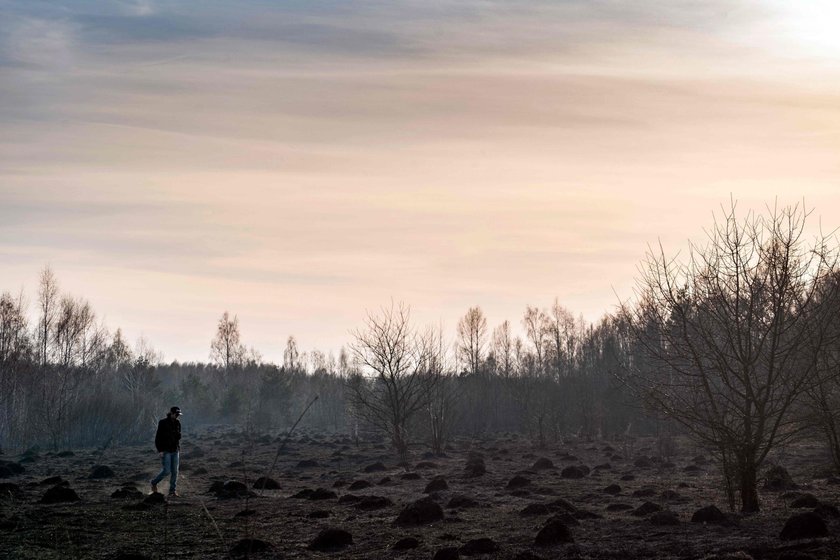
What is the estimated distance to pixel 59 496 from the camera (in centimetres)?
2056

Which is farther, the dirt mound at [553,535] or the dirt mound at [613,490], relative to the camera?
the dirt mound at [613,490]

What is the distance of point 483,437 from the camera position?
5900cm

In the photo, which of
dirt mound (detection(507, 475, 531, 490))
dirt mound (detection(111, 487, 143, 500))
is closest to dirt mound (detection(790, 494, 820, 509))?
dirt mound (detection(507, 475, 531, 490))

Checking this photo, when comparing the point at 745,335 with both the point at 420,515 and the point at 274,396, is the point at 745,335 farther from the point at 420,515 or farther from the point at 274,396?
the point at 274,396

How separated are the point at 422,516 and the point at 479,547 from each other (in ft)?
12.3

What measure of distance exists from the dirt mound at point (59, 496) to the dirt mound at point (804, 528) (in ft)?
52.4

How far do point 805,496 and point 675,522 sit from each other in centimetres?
347

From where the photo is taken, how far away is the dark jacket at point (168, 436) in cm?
1989

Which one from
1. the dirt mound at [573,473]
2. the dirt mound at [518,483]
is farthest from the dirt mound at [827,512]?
the dirt mound at [573,473]

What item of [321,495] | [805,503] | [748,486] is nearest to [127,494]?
[321,495]

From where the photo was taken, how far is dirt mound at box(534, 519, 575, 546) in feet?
44.3

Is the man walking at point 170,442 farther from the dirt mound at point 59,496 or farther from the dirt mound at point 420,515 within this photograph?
the dirt mound at point 420,515

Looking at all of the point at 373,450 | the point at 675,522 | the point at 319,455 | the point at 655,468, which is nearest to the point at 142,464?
the point at 319,455

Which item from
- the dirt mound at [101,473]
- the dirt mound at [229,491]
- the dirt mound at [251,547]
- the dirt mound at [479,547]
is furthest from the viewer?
the dirt mound at [101,473]
